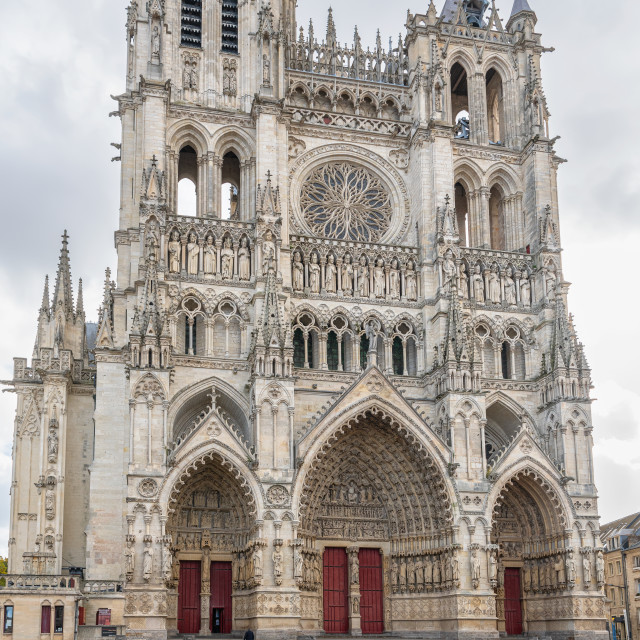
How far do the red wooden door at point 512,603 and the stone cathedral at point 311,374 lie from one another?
99 mm

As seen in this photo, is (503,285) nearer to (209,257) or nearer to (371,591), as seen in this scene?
(209,257)

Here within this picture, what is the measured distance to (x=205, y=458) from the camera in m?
28.8

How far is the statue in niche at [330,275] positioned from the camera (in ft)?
109

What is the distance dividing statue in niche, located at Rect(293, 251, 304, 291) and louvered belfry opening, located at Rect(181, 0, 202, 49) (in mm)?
9000

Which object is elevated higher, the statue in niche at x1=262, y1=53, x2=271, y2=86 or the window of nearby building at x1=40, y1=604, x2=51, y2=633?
the statue in niche at x1=262, y1=53, x2=271, y2=86

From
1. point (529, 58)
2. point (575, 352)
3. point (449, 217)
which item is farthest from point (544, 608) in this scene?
point (529, 58)

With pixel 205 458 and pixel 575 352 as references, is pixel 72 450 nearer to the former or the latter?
pixel 205 458

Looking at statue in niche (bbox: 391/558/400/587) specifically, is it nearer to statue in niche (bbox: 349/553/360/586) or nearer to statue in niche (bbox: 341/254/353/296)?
statue in niche (bbox: 349/553/360/586)

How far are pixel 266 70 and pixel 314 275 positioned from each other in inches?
306

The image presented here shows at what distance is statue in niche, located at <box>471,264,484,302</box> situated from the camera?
113 feet

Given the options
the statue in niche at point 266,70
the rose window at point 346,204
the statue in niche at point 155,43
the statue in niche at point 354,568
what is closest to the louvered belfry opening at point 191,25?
the statue in niche at point 155,43

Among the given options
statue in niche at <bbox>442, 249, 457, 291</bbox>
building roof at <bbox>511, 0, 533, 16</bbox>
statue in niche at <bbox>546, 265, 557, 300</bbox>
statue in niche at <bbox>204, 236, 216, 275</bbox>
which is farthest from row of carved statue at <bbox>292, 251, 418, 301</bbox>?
building roof at <bbox>511, 0, 533, 16</bbox>

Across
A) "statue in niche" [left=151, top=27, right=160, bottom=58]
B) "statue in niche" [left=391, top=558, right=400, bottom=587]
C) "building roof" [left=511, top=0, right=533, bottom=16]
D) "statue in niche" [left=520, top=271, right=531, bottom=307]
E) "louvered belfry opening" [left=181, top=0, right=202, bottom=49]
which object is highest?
"building roof" [left=511, top=0, right=533, bottom=16]

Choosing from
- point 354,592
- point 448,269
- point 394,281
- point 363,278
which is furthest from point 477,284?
point 354,592
